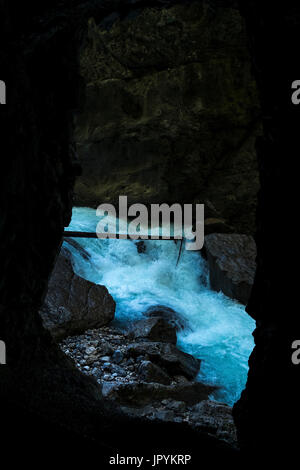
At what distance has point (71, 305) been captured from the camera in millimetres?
5523

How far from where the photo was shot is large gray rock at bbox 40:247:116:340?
5.13 meters

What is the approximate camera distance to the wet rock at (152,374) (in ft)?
14.3

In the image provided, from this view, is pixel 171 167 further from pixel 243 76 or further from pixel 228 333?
pixel 228 333

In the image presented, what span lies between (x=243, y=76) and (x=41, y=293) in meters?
11.5

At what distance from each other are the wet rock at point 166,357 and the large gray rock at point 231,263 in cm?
349

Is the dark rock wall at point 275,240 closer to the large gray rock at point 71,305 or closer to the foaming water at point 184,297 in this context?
the foaming water at point 184,297

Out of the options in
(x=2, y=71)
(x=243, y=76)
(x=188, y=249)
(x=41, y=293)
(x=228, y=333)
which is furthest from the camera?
(x=243, y=76)

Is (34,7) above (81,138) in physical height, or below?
below

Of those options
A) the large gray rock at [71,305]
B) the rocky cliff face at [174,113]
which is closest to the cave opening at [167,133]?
the rocky cliff face at [174,113]

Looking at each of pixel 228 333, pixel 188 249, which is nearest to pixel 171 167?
pixel 188 249

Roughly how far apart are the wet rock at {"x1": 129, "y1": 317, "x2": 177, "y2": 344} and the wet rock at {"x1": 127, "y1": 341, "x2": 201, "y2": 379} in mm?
439

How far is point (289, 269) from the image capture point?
6.34 feet

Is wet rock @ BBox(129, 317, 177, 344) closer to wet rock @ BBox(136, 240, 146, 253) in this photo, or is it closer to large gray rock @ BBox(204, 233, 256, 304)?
large gray rock @ BBox(204, 233, 256, 304)

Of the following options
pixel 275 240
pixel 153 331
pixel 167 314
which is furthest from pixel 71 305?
pixel 275 240
